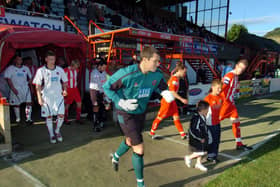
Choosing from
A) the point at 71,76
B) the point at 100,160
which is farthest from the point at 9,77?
the point at 100,160

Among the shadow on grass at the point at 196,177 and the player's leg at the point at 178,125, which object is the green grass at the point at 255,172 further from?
the player's leg at the point at 178,125

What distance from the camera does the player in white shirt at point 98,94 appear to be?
579cm

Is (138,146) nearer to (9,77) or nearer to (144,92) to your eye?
(144,92)

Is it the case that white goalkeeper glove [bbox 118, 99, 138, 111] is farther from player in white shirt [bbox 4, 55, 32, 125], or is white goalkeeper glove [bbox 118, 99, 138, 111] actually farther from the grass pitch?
player in white shirt [bbox 4, 55, 32, 125]

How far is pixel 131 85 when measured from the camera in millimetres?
2928

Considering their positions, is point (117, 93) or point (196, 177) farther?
point (196, 177)

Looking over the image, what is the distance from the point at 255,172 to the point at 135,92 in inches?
98.2

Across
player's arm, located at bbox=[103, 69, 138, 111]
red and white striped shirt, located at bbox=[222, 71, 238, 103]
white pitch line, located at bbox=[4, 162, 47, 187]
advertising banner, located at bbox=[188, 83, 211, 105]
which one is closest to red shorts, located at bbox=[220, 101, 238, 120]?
red and white striped shirt, located at bbox=[222, 71, 238, 103]

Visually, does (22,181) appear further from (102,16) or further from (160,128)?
(102,16)

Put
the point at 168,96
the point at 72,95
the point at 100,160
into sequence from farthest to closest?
the point at 72,95 → the point at 100,160 → the point at 168,96

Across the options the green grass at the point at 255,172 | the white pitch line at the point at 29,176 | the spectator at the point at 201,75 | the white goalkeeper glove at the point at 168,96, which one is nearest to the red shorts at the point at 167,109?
the green grass at the point at 255,172

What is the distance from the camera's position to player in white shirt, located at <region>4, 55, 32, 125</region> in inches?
235

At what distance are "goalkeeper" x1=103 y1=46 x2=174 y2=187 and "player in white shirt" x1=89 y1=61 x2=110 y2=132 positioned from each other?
110 inches

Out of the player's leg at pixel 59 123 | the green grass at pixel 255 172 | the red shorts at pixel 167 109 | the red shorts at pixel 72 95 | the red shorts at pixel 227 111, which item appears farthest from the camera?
the red shorts at pixel 72 95
